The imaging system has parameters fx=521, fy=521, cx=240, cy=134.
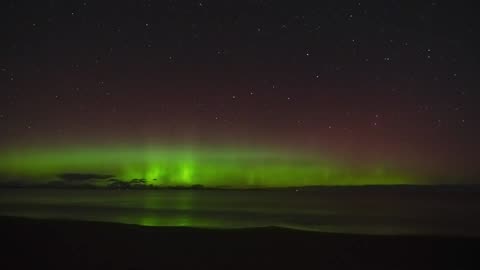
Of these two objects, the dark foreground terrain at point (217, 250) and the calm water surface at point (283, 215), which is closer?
the dark foreground terrain at point (217, 250)

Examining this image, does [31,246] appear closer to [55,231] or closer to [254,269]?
[55,231]

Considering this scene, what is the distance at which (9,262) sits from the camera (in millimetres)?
11211

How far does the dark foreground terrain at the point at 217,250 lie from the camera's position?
11797 mm

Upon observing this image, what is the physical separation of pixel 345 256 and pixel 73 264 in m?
6.51

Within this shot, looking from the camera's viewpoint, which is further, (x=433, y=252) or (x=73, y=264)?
(x=433, y=252)

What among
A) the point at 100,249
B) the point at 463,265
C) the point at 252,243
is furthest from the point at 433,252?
the point at 100,249

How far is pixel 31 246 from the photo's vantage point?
14.0 m

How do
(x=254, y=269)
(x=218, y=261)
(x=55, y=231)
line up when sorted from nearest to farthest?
(x=254, y=269), (x=218, y=261), (x=55, y=231)

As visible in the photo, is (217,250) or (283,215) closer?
(217,250)

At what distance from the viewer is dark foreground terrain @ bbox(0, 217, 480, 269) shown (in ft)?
38.7

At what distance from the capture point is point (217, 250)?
14.0 meters

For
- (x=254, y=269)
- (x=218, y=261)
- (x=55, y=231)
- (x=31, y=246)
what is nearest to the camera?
(x=254, y=269)

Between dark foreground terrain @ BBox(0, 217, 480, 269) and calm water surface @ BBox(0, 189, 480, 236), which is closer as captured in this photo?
dark foreground terrain @ BBox(0, 217, 480, 269)

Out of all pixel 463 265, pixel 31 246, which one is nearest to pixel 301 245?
pixel 463 265
